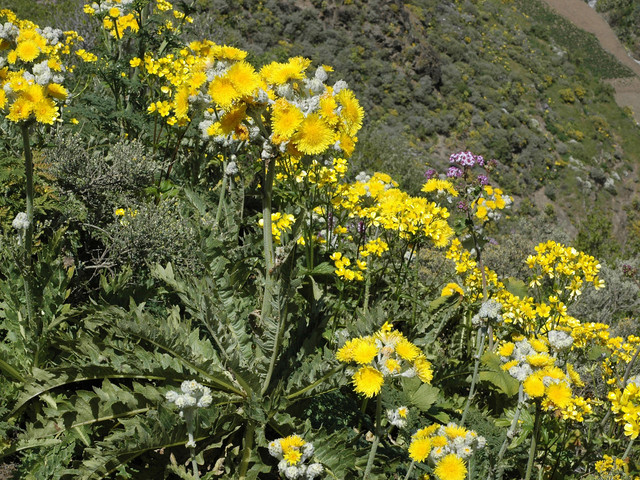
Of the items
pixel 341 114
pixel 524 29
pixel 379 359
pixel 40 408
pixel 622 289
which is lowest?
pixel 622 289

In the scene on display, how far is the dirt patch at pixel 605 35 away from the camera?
34641 mm

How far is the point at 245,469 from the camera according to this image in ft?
6.81

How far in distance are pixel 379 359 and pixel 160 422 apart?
0.84 m

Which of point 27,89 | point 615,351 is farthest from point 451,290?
point 27,89

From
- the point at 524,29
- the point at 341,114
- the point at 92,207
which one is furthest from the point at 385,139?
the point at 524,29

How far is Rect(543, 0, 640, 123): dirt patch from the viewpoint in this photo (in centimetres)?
3464

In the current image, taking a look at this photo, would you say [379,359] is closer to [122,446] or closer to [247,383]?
[247,383]

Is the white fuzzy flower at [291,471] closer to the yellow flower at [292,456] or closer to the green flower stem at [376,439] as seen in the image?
the yellow flower at [292,456]

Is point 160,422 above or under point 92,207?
above

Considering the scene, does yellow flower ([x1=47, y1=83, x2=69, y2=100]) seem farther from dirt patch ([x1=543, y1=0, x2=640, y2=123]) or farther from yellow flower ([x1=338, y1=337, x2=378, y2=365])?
dirt patch ([x1=543, y1=0, x2=640, y2=123])

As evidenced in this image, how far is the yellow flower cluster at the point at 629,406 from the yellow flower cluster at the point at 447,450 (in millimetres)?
1088

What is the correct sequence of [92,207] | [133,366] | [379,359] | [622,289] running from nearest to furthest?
[379,359] → [133,366] → [92,207] → [622,289]

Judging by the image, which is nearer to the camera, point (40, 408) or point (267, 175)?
point (267, 175)

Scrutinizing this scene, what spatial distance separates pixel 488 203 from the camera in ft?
9.38
